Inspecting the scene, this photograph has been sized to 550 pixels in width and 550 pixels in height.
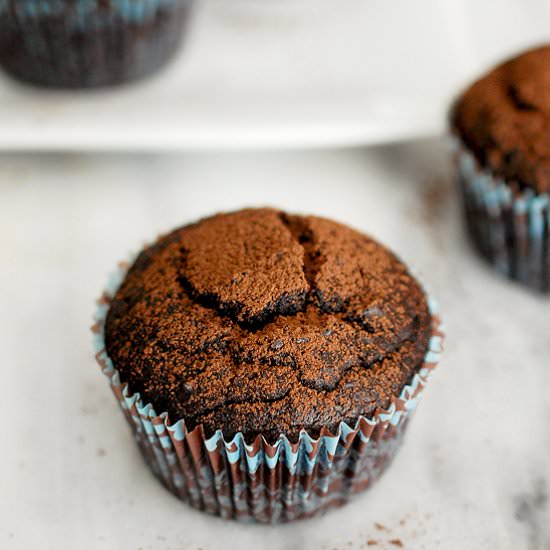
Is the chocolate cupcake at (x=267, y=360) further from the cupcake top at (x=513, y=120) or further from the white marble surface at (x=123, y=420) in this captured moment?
the cupcake top at (x=513, y=120)

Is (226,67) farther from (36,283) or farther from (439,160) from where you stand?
(36,283)

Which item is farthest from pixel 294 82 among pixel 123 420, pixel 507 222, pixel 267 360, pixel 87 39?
pixel 267 360

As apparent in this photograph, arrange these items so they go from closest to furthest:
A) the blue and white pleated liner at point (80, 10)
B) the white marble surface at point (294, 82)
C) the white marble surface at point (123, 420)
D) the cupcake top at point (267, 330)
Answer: the cupcake top at point (267, 330) → the white marble surface at point (123, 420) → the blue and white pleated liner at point (80, 10) → the white marble surface at point (294, 82)

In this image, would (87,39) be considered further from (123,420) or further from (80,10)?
(123,420)

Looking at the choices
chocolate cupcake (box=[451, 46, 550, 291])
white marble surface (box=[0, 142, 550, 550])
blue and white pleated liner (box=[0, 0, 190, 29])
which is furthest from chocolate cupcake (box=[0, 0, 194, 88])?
chocolate cupcake (box=[451, 46, 550, 291])

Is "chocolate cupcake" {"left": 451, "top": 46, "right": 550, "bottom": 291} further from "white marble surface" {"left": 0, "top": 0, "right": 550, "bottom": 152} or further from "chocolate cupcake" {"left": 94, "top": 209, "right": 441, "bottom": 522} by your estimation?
"chocolate cupcake" {"left": 94, "top": 209, "right": 441, "bottom": 522}

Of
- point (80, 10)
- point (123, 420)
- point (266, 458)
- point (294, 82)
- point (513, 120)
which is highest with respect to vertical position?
point (80, 10)

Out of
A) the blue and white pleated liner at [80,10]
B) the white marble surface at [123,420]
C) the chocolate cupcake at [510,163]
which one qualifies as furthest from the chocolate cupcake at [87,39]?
the chocolate cupcake at [510,163]
